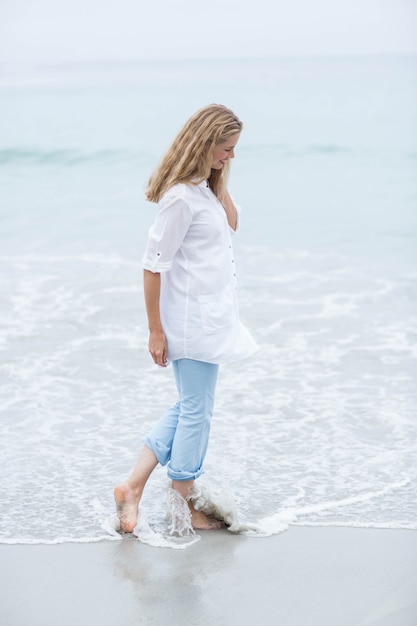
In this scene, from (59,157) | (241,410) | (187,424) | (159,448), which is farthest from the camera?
(59,157)

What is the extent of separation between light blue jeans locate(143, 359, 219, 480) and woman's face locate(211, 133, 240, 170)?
29.2 inches

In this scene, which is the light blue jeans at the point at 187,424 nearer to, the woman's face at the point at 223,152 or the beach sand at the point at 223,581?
the beach sand at the point at 223,581

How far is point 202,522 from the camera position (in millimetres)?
3771

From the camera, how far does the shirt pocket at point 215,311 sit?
3.49m

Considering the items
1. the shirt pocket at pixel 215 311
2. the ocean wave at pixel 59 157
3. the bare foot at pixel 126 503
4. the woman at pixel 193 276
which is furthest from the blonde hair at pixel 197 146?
the ocean wave at pixel 59 157

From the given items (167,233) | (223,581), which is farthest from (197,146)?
(223,581)

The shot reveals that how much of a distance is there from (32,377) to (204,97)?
25887mm

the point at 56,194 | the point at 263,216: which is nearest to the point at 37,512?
the point at 263,216

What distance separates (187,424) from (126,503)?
417 mm

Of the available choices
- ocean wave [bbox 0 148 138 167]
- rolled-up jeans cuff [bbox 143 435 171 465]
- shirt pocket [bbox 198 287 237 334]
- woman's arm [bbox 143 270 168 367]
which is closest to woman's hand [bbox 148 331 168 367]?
woman's arm [bbox 143 270 168 367]

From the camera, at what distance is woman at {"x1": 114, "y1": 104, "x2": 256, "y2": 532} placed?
3.40 metres

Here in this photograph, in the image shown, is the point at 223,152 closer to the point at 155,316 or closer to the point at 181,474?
the point at 155,316

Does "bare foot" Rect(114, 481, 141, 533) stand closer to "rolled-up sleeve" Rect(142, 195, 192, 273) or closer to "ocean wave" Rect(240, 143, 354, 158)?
"rolled-up sleeve" Rect(142, 195, 192, 273)

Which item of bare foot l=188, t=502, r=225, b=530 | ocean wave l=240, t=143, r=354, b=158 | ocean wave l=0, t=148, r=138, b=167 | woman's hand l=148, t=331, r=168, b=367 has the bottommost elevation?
ocean wave l=0, t=148, r=138, b=167
